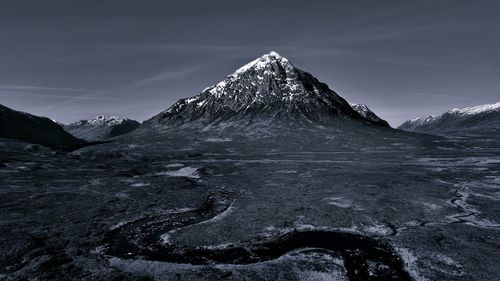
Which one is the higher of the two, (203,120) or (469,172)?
(203,120)

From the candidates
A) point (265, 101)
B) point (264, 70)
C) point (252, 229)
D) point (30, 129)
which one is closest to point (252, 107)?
point (265, 101)

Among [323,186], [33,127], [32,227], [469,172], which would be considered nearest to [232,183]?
[323,186]

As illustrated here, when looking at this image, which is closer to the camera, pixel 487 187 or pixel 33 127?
pixel 487 187

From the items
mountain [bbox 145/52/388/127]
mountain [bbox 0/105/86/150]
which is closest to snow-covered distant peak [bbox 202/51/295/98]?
mountain [bbox 145/52/388/127]

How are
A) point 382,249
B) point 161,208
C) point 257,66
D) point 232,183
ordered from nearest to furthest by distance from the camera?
point 382,249 < point 161,208 < point 232,183 < point 257,66

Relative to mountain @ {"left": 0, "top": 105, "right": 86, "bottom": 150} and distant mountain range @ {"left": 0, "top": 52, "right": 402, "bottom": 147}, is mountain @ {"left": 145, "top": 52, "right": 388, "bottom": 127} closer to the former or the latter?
→ distant mountain range @ {"left": 0, "top": 52, "right": 402, "bottom": 147}

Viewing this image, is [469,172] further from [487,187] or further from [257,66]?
[257,66]
